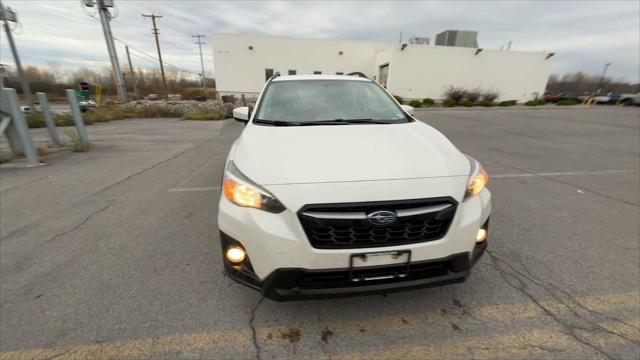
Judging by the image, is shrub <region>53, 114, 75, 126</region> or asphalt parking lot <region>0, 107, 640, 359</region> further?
shrub <region>53, 114, 75, 126</region>

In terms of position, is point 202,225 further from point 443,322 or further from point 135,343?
point 443,322

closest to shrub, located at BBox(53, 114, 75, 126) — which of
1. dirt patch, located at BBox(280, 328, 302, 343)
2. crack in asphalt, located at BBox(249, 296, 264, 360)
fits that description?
crack in asphalt, located at BBox(249, 296, 264, 360)

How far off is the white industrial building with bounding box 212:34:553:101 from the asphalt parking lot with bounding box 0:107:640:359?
26.2 metres

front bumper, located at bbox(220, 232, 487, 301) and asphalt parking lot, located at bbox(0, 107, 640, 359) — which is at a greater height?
front bumper, located at bbox(220, 232, 487, 301)

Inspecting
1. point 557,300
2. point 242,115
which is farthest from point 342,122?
point 557,300

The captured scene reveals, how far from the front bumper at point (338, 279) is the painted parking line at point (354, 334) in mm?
414

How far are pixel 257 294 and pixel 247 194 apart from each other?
96 cm

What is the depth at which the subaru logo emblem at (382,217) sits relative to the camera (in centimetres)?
163

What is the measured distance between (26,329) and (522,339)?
131 inches

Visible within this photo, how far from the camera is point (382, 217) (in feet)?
5.35

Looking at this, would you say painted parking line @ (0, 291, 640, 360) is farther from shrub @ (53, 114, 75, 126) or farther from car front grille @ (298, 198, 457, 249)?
shrub @ (53, 114, 75, 126)

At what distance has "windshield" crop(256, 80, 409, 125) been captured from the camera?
9.16 ft

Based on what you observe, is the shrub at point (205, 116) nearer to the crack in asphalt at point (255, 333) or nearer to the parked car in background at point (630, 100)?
the crack in asphalt at point (255, 333)

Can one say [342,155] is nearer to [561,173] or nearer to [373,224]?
[373,224]
